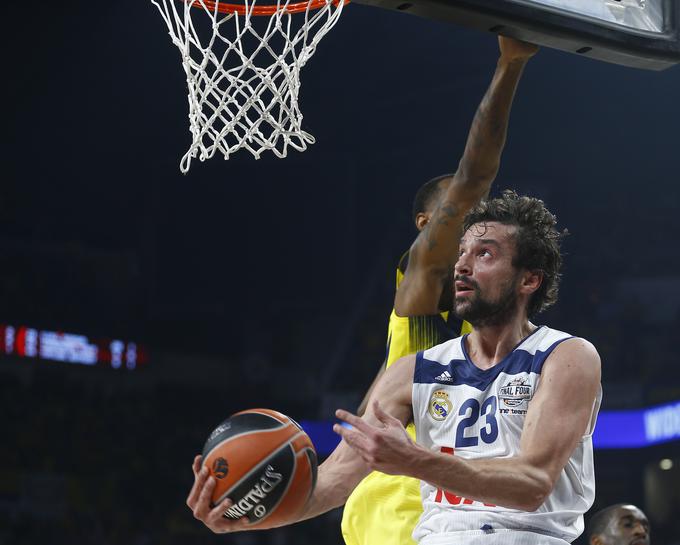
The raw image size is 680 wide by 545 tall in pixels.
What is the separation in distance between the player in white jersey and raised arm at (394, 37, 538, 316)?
463mm

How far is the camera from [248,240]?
57.4 ft

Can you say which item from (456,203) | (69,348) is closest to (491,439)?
(456,203)

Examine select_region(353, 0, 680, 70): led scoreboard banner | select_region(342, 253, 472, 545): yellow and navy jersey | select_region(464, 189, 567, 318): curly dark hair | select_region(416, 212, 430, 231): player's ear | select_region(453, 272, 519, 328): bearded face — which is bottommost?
select_region(342, 253, 472, 545): yellow and navy jersey

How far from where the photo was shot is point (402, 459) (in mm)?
2201

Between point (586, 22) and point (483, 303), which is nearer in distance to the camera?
point (483, 303)

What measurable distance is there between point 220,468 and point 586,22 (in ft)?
5.71

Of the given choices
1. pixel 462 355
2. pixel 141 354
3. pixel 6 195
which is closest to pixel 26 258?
pixel 6 195

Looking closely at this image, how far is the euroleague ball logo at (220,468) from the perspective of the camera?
2.48 meters

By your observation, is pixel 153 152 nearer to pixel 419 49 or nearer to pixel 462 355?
pixel 419 49

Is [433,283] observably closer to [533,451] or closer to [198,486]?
[533,451]

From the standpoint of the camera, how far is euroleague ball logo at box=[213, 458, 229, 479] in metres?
2.48

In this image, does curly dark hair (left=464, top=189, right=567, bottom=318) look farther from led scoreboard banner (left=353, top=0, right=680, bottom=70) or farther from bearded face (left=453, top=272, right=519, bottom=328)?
led scoreboard banner (left=353, top=0, right=680, bottom=70)

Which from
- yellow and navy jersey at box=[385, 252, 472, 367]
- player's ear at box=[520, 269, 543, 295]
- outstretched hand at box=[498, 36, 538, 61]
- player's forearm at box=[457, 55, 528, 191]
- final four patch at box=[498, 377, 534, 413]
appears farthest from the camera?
yellow and navy jersey at box=[385, 252, 472, 367]

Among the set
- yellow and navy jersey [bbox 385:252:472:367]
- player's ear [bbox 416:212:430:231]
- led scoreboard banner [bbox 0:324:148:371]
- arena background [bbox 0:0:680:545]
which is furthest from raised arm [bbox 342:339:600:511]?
led scoreboard banner [bbox 0:324:148:371]
